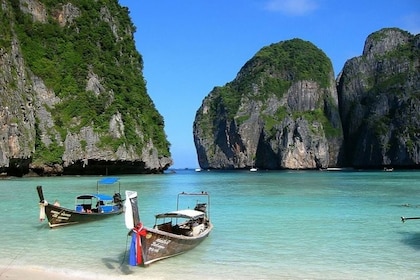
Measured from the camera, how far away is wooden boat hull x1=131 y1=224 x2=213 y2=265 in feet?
34.7

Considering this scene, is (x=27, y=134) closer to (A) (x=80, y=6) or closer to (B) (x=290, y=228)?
(A) (x=80, y=6)

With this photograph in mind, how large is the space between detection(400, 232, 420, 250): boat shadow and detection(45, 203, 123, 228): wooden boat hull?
38.7 ft

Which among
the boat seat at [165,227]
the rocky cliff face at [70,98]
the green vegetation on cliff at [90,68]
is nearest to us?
the boat seat at [165,227]

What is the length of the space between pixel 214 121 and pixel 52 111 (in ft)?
335

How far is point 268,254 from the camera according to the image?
42.3ft

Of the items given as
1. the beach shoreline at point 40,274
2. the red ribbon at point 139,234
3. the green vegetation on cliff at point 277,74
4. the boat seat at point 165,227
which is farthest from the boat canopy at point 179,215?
the green vegetation on cliff at point 277,74

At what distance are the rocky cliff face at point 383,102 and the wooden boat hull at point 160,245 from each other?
106472 mm

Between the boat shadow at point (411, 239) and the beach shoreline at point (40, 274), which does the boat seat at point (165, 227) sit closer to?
the beach shoreline at point (40, 274)

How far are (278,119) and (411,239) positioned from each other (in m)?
128

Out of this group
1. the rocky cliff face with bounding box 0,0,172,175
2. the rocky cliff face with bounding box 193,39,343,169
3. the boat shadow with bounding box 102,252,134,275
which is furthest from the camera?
the rocky cliff face with bounding box 193,39,343,169

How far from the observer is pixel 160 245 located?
1112cm

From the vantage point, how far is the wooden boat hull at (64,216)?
16.4 m

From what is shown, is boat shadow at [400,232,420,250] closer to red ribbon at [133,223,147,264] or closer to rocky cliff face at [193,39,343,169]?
red ribbon at [133,223,147,264]

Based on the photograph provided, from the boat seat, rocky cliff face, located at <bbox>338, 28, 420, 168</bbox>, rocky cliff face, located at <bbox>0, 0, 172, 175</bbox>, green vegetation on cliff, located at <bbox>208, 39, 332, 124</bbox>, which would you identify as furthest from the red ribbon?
green vegetation on cliff, located at <bbox>208, 39, 332, 124</bbox>
